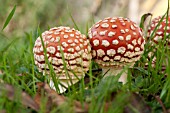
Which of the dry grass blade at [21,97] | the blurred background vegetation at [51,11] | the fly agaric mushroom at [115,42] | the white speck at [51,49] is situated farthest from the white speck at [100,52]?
the blurred background vegetation at [51,11]

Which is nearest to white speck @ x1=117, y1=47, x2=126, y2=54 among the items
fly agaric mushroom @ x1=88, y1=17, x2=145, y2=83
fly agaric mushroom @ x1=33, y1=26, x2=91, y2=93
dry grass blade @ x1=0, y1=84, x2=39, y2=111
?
fly agaric mushroom @ x1=88, y1=17, x2=145, y2=83

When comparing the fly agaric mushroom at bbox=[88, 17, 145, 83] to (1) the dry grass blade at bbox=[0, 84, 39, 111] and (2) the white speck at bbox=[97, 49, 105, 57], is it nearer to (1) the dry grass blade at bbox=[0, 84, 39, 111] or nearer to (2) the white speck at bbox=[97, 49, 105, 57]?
(2) the white speck at bbox=[97, 49, 105, 57]

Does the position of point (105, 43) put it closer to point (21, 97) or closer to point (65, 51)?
point (65, 51)

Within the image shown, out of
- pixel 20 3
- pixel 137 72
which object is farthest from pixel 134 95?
pixel 20 3

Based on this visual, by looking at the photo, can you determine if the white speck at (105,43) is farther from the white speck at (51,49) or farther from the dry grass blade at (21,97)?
the dry grass blade at (21,97)

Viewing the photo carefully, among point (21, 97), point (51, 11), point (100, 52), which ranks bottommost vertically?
point (21, 97)

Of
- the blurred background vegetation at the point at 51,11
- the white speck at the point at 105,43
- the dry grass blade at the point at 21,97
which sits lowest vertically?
the dry grass blade at the point at 21,97

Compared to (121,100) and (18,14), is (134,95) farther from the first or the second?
(18,14)

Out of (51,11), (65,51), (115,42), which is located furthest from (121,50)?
→ (51,11)

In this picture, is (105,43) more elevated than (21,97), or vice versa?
(105,43)
